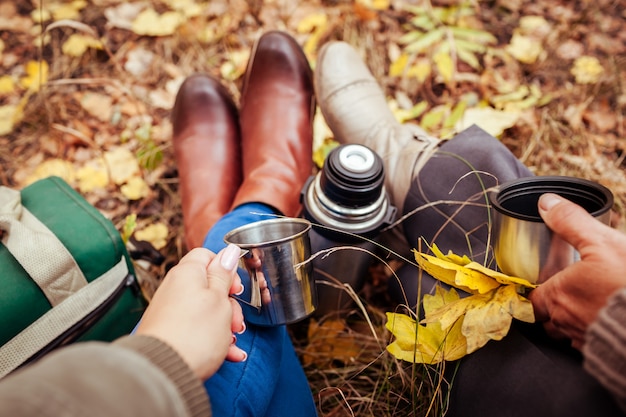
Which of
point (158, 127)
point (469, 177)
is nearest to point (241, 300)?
point (469, 177)

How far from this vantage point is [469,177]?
1.18m

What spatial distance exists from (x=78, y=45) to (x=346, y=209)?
4.90ft

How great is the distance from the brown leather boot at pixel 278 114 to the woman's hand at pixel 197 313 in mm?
636

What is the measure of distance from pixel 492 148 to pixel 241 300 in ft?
2.36

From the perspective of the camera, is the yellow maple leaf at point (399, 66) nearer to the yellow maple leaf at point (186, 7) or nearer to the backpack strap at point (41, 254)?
the yellow maple leaf at point (186, 7)

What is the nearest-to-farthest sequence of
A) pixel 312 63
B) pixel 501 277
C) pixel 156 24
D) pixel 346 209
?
pixel 501 277, pixel 346 209, pixel 312 63, pixel 156 24

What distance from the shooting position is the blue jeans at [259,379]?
83cm

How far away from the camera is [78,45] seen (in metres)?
1.95

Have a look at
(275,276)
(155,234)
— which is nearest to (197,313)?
(275,276)

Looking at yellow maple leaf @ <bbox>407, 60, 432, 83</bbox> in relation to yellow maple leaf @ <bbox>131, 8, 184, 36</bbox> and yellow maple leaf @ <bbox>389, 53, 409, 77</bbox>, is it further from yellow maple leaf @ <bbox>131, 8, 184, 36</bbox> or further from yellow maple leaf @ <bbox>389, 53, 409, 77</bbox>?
yellow maple leaf @ <bbox>131, 8, 184, 36</bbox>

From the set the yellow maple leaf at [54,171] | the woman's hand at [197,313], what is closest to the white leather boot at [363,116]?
the woman's hand at [197,313]

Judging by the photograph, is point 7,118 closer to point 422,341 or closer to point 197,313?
point 197,313

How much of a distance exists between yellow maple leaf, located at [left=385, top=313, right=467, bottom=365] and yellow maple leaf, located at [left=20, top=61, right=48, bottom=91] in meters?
1.74

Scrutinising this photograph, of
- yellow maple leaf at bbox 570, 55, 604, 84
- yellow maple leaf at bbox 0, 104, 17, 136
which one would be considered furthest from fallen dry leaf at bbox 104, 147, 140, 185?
yellow maple leaf at bbox 570, 55, 604, 84
